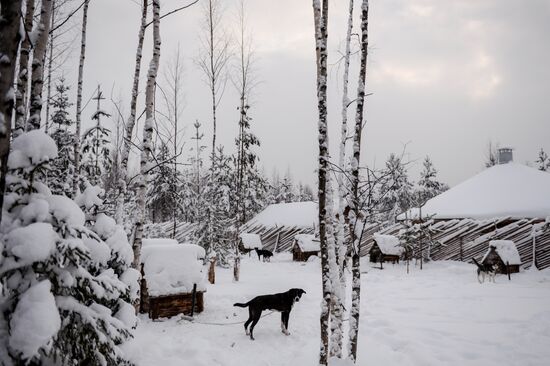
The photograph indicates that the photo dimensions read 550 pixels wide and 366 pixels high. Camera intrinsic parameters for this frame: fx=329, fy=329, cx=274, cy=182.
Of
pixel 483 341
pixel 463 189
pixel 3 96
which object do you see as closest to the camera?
pixel 3 96

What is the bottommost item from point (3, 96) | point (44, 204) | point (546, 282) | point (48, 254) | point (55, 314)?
point (546, 282)

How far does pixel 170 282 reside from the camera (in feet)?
31.7

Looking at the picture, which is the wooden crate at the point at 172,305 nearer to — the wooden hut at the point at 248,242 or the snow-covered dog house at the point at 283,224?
the wooden hut at the point at 248,242

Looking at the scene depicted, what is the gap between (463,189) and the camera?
2589 cm

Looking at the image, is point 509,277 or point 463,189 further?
point 463,189

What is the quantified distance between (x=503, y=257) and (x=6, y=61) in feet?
67.7

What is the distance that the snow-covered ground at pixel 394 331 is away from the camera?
21.4 ft

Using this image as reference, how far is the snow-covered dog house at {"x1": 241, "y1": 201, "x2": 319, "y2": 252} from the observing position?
104ft

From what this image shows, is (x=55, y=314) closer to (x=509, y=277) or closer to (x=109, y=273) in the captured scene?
(x=109, y=273)

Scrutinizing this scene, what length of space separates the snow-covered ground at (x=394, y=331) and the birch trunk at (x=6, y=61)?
2626 mm

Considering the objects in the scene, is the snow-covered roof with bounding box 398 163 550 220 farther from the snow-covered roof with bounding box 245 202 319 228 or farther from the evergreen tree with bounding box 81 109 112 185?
the evergreen tree with bounding box 81 109 112 185

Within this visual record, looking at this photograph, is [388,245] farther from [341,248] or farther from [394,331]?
[341,248]

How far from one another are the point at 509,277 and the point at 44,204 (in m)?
19.7

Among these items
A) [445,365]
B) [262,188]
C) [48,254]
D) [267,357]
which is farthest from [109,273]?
[262,188]
